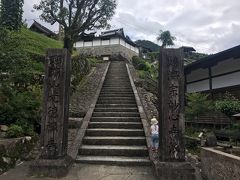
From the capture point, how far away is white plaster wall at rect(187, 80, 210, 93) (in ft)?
66.6

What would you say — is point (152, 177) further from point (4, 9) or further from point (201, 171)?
→ point (4, 9)

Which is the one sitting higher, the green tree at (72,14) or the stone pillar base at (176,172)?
the green tree at (72,14)

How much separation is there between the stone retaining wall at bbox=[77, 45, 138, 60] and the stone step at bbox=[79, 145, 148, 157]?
1500 inches

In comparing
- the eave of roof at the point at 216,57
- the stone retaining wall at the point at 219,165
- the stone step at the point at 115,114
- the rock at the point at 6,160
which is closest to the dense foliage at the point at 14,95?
the rock at the point at 6,160

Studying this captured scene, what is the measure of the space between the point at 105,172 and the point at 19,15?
19.5 m

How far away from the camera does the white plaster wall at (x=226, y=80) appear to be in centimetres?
1679

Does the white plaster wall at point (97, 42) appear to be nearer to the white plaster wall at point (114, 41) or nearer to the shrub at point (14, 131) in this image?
the white plaster wall at point (114, 41)

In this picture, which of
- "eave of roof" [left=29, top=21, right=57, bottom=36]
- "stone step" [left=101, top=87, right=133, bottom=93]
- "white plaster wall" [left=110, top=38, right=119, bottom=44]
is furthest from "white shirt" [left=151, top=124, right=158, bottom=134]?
"white plaster wall" [left=110, top=38, right=119, bottom=44]

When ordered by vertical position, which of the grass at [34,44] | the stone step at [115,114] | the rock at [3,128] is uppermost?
the grass at [34,44]

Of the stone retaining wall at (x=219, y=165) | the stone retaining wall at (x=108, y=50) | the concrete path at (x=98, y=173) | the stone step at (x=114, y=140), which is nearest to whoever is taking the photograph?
the stone retaining wall at (x=219, y=165)

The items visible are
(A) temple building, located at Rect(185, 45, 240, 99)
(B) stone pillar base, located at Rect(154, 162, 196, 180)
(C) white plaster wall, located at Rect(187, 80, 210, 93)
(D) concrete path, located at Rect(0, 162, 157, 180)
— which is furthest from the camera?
(C) white plaster wall, located at Rect(187, 80, 210, 93)

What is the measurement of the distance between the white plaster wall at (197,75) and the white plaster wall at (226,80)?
155 cm

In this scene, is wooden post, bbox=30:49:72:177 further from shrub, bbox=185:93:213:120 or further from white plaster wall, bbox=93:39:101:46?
white plaster wall, bbox=93:39:101:46

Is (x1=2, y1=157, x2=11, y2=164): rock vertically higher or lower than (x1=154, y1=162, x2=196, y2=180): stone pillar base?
higher
